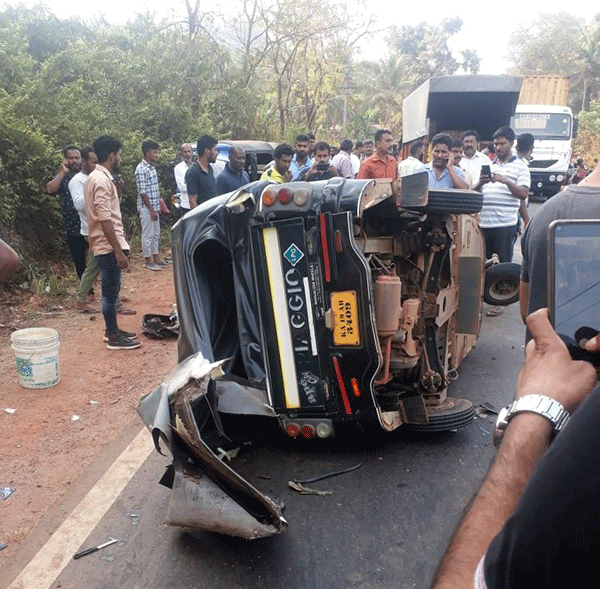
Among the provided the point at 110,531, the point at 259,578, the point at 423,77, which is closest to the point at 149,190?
the point at 110,531

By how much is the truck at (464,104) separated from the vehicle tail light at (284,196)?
1088 cm

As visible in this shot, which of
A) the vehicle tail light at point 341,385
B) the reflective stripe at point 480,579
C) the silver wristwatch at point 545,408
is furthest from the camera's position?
the vehicle tail light at point 341,385

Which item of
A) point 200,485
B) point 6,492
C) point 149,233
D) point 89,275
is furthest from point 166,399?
point 149,233

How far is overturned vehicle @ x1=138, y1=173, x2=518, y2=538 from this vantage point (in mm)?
2596

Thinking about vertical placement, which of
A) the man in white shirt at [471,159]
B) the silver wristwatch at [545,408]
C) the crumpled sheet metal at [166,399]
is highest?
the silver wristwatch at [545,408]

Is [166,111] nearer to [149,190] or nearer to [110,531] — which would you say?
[149,190]

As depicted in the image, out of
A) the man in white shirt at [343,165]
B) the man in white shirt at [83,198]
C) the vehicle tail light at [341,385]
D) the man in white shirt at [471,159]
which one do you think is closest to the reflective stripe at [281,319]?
the vehicle tail light at [341,385]

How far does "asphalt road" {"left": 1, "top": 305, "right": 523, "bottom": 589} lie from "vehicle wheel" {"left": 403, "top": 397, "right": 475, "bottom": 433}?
136mm

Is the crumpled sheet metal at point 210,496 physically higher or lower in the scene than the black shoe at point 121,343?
higher

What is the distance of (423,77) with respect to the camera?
4775cm

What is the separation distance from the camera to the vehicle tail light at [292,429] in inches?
124

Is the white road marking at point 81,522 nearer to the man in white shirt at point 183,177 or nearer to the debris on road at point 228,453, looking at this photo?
the debris on road at point 228,453

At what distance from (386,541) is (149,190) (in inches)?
281

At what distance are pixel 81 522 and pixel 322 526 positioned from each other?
1.21 m
